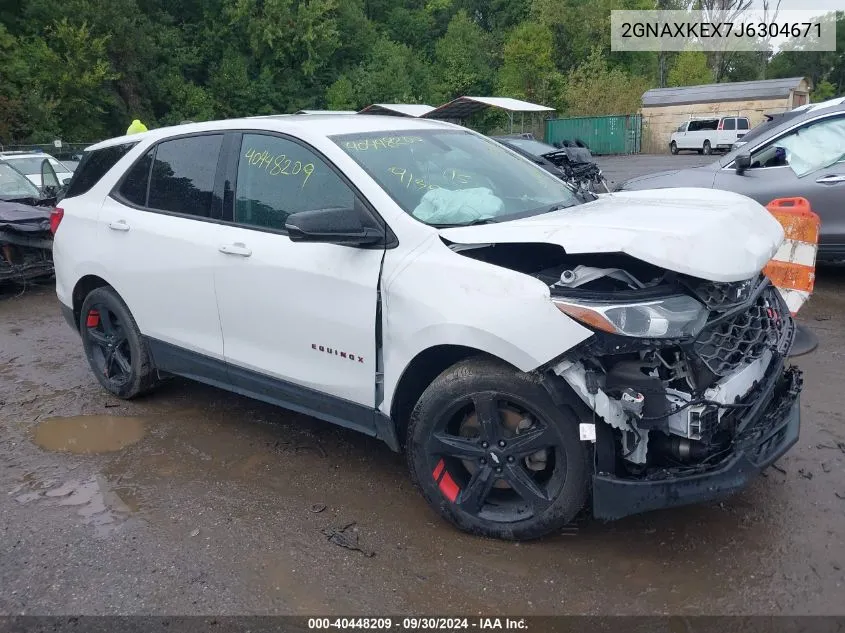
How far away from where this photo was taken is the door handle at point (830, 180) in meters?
6.55

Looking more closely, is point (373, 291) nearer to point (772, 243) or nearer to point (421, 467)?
point (421, 467)

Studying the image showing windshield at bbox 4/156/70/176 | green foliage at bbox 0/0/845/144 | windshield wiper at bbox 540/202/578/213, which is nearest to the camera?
windshield wiper at bbox 540/202/578/213

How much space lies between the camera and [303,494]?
12.1ft

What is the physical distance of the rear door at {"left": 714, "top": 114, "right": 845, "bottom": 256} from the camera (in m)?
6.59

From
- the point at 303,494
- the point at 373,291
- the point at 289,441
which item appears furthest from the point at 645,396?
the point at 289,441

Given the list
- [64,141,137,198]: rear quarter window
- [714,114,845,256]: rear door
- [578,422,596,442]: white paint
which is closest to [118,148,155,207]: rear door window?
[64,141,137,198]: rear quarter window

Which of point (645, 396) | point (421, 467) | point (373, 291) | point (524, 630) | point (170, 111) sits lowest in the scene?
point (524, 630)

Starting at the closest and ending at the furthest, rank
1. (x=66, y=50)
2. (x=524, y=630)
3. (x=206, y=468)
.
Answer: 1. (x=524, y=630)
2. (x=206, y=468)
3. (x=66, y=50)

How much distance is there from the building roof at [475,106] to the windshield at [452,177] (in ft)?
56.0

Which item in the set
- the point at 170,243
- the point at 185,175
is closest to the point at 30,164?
the point at 185,175

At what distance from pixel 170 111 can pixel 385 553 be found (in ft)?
141

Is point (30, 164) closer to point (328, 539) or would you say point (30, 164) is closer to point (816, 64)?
point (328, 539)

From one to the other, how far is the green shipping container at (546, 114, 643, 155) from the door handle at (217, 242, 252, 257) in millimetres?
36415

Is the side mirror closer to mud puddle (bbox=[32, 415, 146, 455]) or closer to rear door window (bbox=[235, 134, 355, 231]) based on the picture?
rear door window (bbox=[235, 134, 355, 231])
